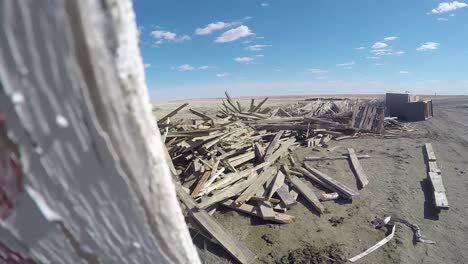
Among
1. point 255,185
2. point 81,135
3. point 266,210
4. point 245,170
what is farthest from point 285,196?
point 81,135

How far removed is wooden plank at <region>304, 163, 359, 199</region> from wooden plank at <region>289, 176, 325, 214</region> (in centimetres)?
60

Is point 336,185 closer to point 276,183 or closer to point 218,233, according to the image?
point 276,183

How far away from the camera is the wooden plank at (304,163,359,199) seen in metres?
7.02

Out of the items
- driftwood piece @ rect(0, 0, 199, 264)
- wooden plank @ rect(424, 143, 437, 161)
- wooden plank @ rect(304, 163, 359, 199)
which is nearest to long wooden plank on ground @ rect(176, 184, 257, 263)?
wooden plank @ rect(304, 163, 359, 199)

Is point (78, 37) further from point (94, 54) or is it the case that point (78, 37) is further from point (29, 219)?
point (29, 219)

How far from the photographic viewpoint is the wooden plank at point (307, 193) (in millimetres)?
6484

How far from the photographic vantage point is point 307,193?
693 cm

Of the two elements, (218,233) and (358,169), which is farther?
(358,169)

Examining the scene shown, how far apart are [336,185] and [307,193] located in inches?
33.9

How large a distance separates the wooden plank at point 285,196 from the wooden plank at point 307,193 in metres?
0.33

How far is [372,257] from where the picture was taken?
4.99 m

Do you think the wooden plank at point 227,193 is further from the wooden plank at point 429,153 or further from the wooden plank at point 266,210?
the wooden plank at point 429,153

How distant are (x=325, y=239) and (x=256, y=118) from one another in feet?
22.3

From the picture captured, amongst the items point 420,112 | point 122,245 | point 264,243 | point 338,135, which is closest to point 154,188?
point 122,245
